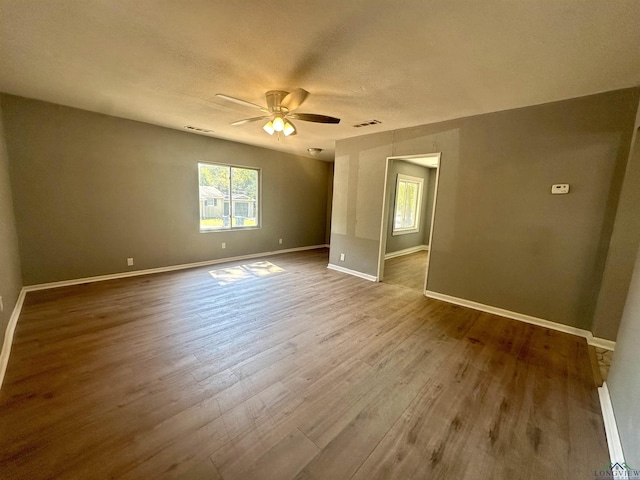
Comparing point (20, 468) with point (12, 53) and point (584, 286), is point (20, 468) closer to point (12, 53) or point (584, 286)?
point (12, 53)

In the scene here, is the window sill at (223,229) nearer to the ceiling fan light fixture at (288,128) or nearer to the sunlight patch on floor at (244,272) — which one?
the sunlight patch on floor at (244,272)

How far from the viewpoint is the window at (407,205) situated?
21.7ft

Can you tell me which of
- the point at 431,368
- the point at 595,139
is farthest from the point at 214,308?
the point at 595,139

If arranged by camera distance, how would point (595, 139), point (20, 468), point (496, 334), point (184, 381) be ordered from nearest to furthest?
point (20, 468), point (184, 381), point (595, 139), point (496, 334)

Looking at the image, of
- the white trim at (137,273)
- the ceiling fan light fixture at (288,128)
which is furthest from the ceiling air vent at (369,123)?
the white trim at (137,273)

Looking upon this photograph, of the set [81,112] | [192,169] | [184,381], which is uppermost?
[81,112]

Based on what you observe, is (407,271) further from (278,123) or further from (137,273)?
(137,273)

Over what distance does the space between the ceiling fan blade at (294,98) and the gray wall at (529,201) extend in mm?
1973

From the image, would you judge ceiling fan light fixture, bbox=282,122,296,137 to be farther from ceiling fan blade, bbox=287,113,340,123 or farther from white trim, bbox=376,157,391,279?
white trim, bbox=376,157,391,279

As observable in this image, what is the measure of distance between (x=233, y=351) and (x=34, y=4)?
281cm

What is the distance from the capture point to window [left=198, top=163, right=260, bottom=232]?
5215mm

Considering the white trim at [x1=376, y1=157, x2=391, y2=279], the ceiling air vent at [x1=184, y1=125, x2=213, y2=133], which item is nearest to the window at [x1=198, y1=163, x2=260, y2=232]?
the ceiling air vent at [x1=184, y1=125, x2=213, y2=133]

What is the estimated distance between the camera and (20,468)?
1268 millimetres

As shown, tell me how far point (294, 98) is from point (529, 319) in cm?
386
